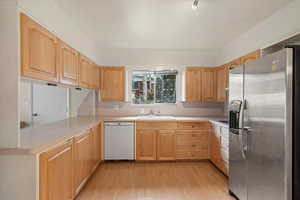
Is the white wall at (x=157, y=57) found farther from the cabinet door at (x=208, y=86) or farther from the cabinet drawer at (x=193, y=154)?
the cabinet drawer at (x=193, y=154)

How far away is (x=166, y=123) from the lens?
12.3 feet

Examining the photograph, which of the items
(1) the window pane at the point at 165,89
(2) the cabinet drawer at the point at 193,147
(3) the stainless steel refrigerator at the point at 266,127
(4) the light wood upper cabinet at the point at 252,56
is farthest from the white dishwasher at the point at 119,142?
(4) the light wood upper cabinet at the point at 252,56

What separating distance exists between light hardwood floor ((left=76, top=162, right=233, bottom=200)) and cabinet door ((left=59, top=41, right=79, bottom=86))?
1.56 metres

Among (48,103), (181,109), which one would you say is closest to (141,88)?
(181,109)

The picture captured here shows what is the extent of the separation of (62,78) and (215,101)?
10.7 ft

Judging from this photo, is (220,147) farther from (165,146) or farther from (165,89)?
(165,89)

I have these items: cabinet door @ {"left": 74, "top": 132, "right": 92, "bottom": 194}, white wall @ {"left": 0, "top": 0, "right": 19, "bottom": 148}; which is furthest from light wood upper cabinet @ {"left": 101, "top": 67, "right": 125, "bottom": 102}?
white wall @ {"left": 0, "top": 0, "right": 19, "bottom": 148}

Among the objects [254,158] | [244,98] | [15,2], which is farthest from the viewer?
[244,98]

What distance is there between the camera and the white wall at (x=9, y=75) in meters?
1.48

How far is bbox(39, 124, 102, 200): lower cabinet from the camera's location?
158 centimetres

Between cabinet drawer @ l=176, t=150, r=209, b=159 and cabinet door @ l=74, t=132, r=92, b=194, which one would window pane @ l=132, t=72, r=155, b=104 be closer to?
cabinet drawer @ l=176, t=150, r=209, b=159

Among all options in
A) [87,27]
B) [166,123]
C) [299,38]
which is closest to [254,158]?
[299,38]

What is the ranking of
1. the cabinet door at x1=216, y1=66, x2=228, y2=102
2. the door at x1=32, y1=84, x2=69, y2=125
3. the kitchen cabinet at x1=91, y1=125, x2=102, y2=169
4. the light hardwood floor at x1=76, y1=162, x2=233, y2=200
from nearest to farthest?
the light hardwood floor at x1=76, y1=162, x2=233, y2=200, the door at x1=32, y1=84, x2=69, y2=125, the kitchen cabinet at x1=91, y1=125, x2=102, y2=169, the cabinet door at x1=216, y1=66, x2=228, y2=102

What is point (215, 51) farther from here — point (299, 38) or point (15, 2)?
point (15, 2)
